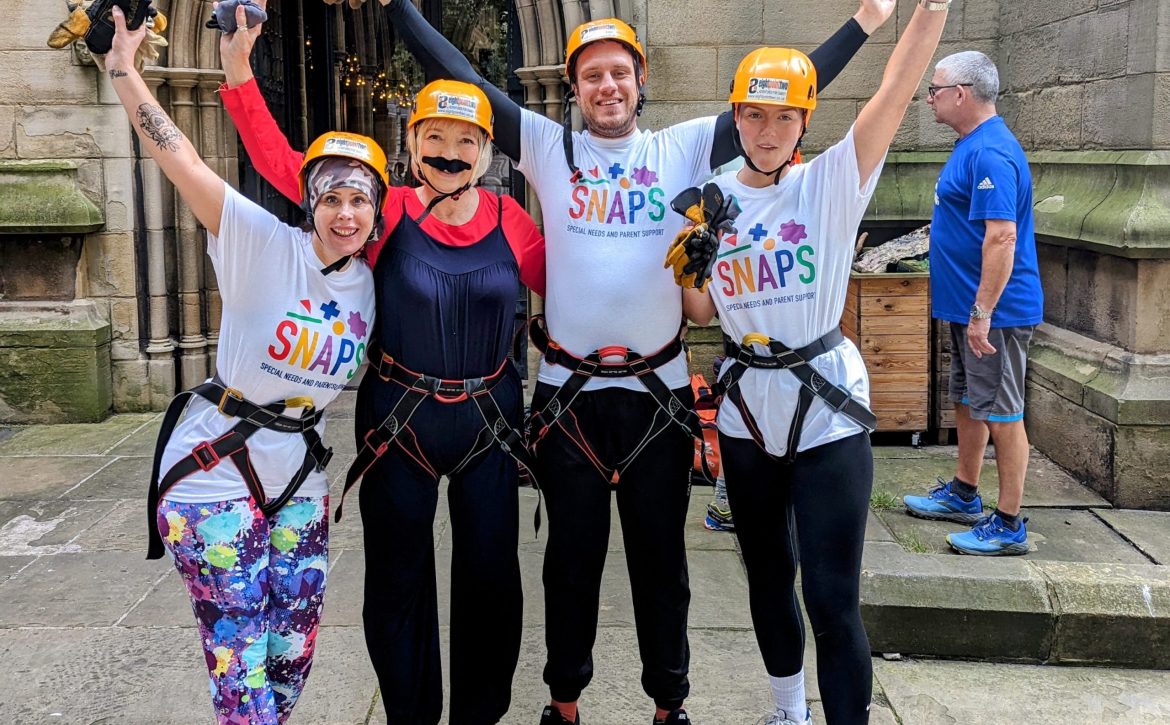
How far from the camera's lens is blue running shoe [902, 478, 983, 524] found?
4.82 m

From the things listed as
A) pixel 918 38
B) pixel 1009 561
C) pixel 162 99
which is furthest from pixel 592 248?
pixel 162 99

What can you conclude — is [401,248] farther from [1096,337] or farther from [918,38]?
[1096,337]

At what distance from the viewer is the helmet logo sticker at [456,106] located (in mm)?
2650

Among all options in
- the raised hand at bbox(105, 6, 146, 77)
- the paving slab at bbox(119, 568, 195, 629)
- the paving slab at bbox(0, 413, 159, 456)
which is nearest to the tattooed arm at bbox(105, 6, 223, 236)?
the raised hand at bbox(105, 6, 146, 77)

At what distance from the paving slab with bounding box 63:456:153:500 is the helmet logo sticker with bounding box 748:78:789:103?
377 centimetres

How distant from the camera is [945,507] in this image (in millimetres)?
4867

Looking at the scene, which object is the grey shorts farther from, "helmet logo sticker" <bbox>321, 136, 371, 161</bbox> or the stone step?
"helmet logo sticker" <bbox>321, 136, 371, 161</bbox>

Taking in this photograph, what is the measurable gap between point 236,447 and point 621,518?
105cm

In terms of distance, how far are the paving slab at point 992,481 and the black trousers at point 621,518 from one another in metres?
2.64

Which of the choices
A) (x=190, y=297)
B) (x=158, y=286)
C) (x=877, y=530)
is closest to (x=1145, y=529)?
(x=877, y=530)

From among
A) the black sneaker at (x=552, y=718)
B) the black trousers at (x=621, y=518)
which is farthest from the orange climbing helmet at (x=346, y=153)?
the black sneaker at (x=552, y=718)

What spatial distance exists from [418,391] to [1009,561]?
2421 mm

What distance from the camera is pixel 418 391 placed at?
2740 millimetres

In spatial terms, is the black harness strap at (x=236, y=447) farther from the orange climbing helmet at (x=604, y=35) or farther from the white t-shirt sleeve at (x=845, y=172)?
the white t-shirt sleeve at (x=845, y=172)
